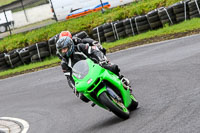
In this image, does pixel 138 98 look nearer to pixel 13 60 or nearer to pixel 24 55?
pixel 24 55

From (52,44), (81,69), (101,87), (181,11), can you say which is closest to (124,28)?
(181,11)

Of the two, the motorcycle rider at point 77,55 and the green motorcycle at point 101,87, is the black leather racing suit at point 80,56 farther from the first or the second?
the green motorcycle at point 101,87

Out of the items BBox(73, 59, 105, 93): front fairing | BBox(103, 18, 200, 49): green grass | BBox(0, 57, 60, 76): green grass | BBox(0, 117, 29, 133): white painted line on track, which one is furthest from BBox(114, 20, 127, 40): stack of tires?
BBox(73, 59, 105, 93): front fairing

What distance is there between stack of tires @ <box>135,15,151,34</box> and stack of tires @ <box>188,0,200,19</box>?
209 cm

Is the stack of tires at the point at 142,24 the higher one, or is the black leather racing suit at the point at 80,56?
the black leather racing suit at the point at 80,56

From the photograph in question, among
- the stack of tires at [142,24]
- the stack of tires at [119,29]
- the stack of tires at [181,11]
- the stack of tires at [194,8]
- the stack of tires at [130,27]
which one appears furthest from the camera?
the stack of tires at [119,29]

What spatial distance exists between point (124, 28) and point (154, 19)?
5.30 feet

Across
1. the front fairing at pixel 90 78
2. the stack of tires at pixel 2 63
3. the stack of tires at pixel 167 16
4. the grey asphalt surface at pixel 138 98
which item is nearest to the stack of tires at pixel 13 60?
the stack of tires at pixel 2 63

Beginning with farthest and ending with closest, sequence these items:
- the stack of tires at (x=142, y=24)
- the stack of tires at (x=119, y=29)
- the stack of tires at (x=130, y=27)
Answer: the stack of tires at (x=119, y=29), the stack of tires at (x=130, y=27), the stack of tires at (x=142, y=24)

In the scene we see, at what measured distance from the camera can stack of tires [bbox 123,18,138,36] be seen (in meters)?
20.4

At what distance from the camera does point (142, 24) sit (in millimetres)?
20297

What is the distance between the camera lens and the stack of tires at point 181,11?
19172 mm

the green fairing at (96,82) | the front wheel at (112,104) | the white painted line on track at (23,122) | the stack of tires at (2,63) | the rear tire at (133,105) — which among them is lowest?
the stack of tires at (2,63)

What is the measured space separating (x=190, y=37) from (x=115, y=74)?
8.18m
